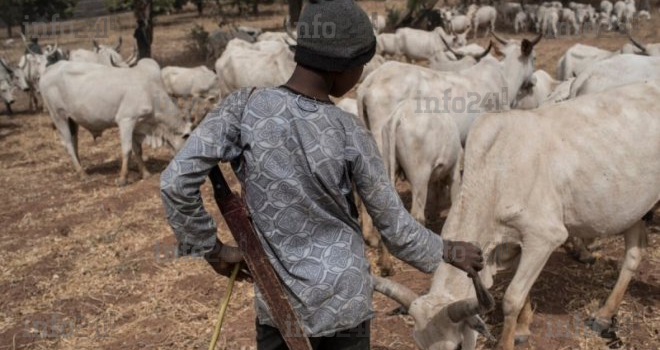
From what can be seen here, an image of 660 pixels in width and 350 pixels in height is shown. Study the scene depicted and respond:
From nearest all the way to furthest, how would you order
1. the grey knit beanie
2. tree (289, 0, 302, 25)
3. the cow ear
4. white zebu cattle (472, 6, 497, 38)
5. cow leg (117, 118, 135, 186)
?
the grey knit beanie, the cow ear, cow leg (117, 118, 135, 186), tree (289, 0, 302, 25), white zebu cattle (472, 6, 497, 38)

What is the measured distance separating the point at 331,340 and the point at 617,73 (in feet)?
18.1

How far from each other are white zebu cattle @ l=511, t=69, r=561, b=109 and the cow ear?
476 millimetres

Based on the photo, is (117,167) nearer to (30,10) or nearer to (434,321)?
(434,321)

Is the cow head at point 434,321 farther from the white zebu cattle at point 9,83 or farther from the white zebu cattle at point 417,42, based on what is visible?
the white zebu cattle at point 417,42

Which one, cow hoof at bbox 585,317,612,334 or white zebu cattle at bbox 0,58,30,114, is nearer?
cow hoof at bbox 585,317,612,334

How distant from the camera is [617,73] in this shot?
21.3 feet

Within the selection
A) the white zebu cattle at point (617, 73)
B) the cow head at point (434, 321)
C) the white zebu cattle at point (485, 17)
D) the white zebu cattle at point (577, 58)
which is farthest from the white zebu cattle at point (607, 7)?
A: the cow head at point (434, 321)

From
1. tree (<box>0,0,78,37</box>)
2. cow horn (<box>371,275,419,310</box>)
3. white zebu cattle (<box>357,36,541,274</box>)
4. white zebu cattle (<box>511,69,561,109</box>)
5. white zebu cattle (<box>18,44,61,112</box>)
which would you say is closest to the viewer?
cow horn (<box>371,275,419,310</box>)

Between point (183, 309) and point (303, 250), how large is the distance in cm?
341

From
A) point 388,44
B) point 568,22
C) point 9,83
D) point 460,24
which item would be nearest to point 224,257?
point 9,83

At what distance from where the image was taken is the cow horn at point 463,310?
9.36 ft

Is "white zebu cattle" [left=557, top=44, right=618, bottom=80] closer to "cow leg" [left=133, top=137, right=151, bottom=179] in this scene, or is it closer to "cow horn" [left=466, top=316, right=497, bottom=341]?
"cow leg" [left=133, top=137, right=151, bottom=179]

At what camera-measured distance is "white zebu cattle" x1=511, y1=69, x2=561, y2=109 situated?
8.06 m

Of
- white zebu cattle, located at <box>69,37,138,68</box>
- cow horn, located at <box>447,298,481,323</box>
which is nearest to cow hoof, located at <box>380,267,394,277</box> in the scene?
cow horn, located at <box>447,298,481,323</box>
